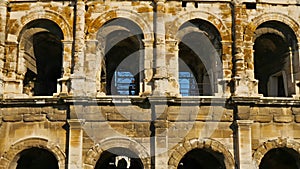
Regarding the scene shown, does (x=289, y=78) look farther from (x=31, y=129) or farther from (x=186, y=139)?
(x=31, y=129)

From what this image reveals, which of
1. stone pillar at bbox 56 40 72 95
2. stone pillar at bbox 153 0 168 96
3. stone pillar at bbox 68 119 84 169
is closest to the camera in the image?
stone pillar at bbox 68 119 84 169

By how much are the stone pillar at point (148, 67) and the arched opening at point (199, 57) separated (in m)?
1.14

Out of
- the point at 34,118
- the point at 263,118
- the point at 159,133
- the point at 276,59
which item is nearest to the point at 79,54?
the point at 34,118

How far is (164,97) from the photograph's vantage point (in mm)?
12125

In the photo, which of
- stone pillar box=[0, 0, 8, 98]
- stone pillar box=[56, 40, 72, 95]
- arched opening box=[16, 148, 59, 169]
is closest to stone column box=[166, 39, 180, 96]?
stone pillar box=[56, 40, 72, 95]

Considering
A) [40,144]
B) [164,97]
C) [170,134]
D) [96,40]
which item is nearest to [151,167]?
[170,134]

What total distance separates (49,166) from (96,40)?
169 inches

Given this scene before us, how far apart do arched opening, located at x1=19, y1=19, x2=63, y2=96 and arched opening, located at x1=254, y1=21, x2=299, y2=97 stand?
236 inches

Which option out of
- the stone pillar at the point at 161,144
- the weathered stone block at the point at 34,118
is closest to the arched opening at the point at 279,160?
the stone pillar at the point at 161,144

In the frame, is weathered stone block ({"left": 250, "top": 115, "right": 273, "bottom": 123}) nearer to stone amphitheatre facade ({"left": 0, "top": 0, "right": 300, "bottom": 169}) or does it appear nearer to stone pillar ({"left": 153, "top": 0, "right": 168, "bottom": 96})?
stone amphitheatre facade ({"left": 0, "top": 0, "right": 300, "bottom": 169})

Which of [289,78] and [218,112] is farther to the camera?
[289,78]

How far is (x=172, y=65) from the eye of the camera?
42.1 ft

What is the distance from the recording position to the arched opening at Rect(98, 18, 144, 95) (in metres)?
13.7

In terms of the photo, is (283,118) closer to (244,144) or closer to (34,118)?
(244,144)
